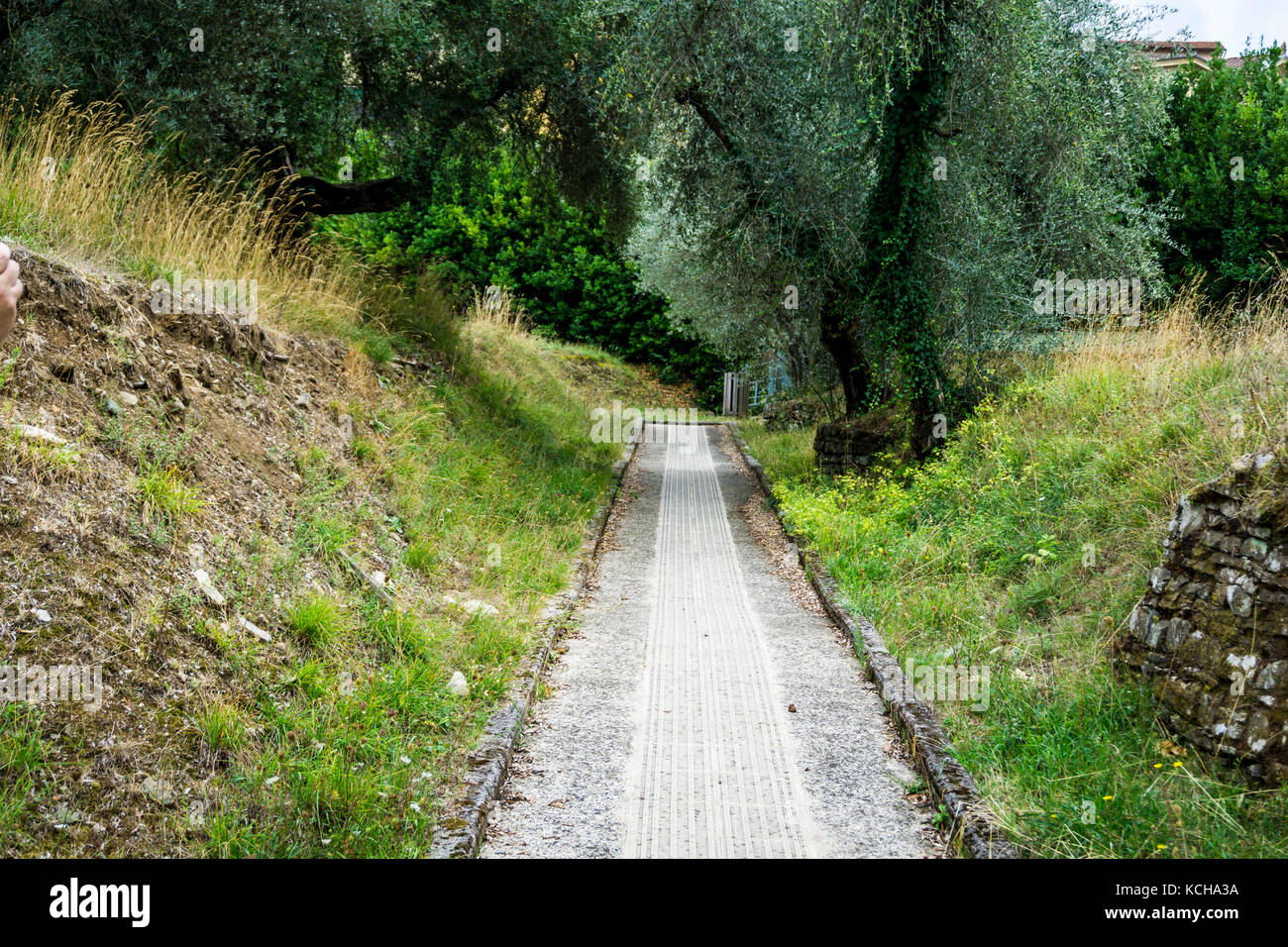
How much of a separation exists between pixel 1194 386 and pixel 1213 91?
17.5 m

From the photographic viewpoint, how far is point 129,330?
5.48m

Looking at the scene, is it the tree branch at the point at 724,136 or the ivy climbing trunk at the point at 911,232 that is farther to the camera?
the tree branch at the point at 724,136

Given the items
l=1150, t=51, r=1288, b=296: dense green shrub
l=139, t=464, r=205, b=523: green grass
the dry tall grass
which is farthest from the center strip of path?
l=1150, t=51, r=1288, b=296: dense green shrub

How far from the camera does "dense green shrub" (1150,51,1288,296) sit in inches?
695

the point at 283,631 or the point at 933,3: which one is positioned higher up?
the point at 933,3

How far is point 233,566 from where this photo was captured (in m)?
4.66

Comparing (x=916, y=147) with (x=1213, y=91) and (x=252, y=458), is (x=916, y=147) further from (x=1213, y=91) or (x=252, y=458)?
(x=1213, y=91)

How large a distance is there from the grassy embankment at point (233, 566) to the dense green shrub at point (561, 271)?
1759cm

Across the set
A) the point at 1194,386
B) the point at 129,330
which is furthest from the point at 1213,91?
the point at 129,330

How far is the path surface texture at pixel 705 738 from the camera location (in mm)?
3730

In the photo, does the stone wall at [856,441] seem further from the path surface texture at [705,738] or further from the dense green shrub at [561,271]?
the dense green shrub at [561,271]

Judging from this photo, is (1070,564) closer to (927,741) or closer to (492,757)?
(927,741)

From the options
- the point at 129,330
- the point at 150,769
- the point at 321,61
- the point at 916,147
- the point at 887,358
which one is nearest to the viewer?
the point at 150,769

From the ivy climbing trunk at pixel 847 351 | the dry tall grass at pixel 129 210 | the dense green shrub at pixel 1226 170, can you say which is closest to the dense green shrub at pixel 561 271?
the dense green shrub at pixel 1226 170
